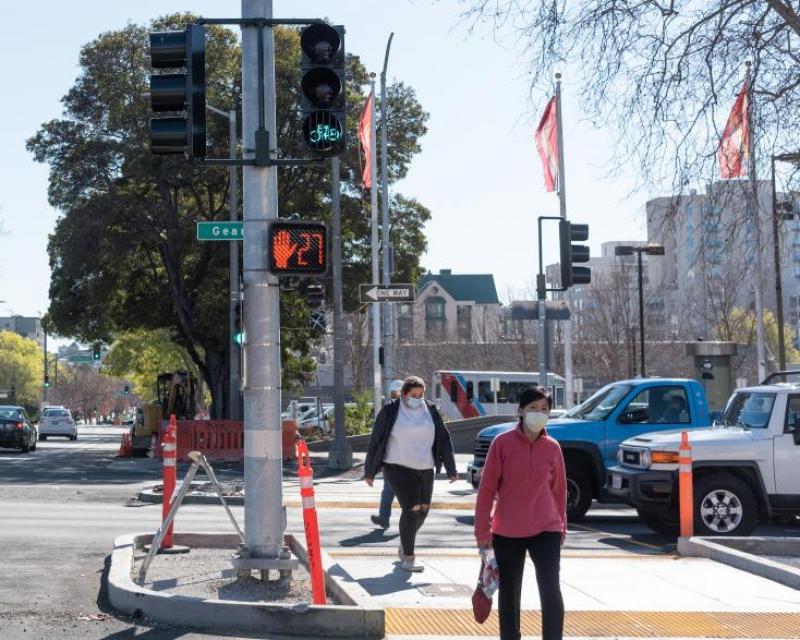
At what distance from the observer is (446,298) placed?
13175cm

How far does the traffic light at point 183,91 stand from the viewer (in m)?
10.1

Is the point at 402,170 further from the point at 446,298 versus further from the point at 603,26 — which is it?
the point at 446,298

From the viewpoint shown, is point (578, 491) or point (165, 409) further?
point (165, 409)

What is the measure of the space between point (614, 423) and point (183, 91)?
357 inches

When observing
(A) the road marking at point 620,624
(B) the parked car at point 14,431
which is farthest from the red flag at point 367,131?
(A) the road marking at point 620,624

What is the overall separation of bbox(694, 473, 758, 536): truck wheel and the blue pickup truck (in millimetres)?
2490

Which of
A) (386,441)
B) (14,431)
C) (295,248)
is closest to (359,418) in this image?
(14,431)

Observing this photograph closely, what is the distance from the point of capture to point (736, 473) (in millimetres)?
14797

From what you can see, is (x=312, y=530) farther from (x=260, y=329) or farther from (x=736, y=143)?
(x=736, y=143)

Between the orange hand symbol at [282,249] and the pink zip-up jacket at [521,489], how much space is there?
132 inches

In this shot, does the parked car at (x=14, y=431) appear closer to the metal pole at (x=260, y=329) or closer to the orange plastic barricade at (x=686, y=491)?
the orange plastic barricade at (x=686, y=491)

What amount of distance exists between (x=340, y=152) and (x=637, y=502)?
6.66 meters

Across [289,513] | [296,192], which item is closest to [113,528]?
[289,513]

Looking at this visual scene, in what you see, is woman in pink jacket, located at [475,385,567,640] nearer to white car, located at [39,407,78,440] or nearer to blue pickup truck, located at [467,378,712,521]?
blue pickup truck, located at [467,378,712,521]
